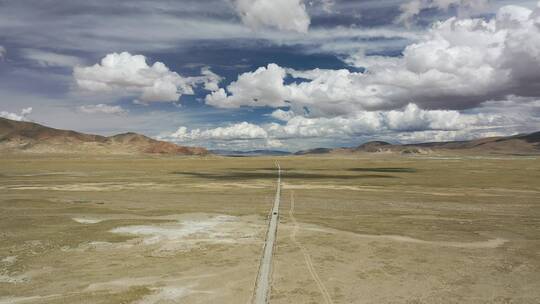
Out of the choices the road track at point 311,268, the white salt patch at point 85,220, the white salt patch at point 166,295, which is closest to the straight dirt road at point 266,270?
the road track at point 311,268

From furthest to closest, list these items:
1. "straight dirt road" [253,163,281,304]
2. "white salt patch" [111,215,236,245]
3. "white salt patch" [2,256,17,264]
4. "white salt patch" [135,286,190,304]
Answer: "white salt patch" [111,215,236,245] < "white salt patch" [2,256,17,264] < "straight dirt road" [253,163,281,304] < "white salt patch" [135,286,190,304]

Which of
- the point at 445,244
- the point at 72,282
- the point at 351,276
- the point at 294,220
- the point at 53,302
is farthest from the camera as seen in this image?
the point at 294,220

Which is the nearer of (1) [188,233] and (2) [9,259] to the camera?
(2) [9,259]

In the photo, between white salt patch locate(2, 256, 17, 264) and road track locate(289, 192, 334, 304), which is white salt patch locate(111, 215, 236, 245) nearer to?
road track locate(289, 192, 334, 304)

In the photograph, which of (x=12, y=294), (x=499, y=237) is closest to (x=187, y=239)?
(x=12, y=294)

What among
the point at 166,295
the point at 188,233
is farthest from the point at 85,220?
the point at 166,295

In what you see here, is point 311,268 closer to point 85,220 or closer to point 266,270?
point 266,270

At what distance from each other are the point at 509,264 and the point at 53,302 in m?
15.5

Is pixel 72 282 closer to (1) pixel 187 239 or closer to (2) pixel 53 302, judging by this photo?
(2) pixel 53 302

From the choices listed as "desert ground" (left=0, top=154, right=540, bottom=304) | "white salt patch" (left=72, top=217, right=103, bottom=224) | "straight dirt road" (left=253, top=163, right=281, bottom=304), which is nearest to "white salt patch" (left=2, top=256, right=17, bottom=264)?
"desert ground" (left=0, top=154, right=540, bottom=304)

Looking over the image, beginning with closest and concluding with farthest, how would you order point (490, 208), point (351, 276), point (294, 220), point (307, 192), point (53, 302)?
point (53, 302) < point (351, 276) < point (294, 220) < point (490, 208) < point (307, 192)

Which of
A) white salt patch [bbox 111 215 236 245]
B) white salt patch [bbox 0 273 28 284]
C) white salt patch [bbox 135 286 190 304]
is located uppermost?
white salt patch [bbox 0 273 28 284]

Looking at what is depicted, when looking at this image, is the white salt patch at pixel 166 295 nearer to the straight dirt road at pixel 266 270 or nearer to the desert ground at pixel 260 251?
the desert ground at pixel 260 251

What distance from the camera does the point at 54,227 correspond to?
2130 cm
